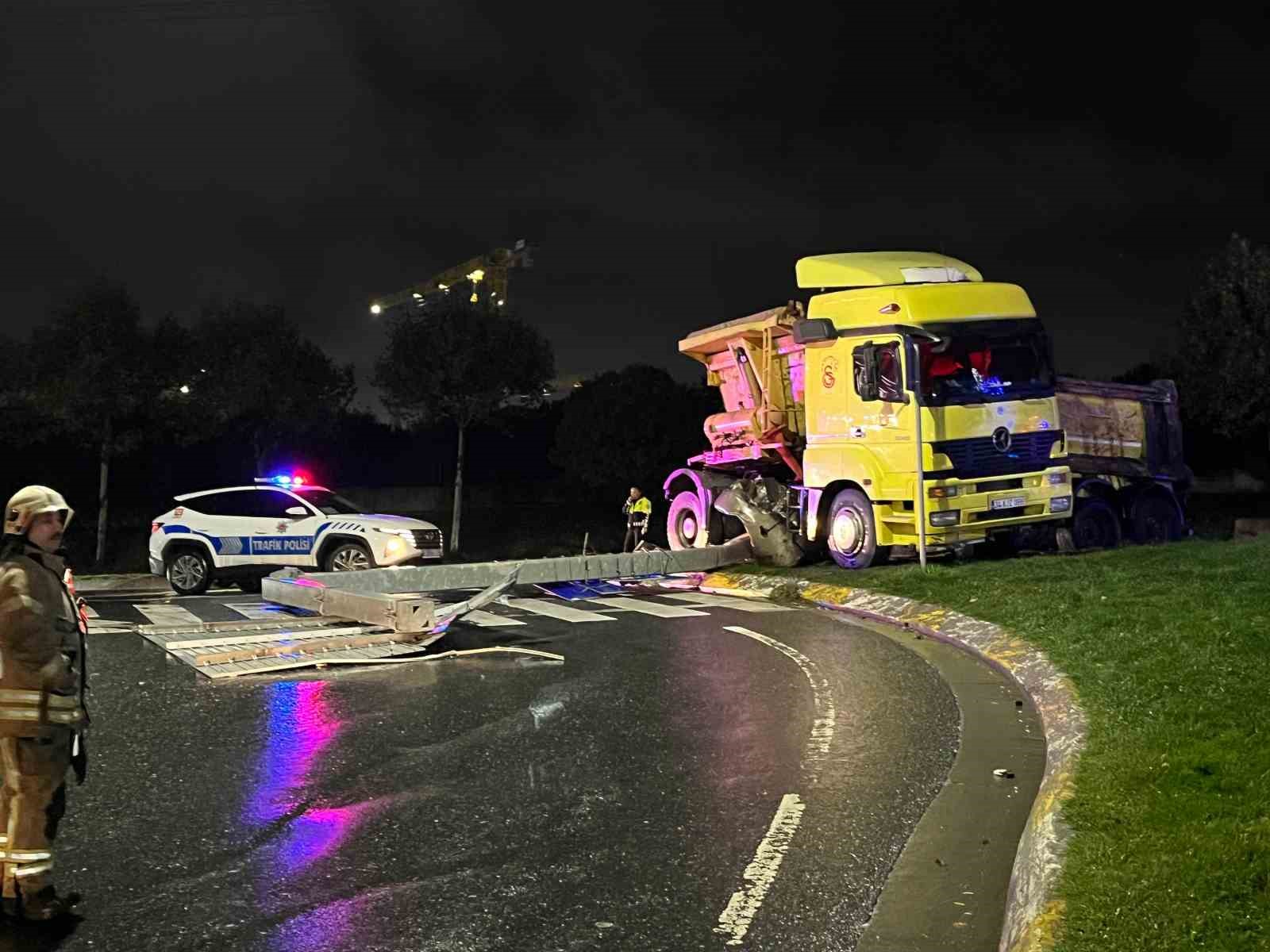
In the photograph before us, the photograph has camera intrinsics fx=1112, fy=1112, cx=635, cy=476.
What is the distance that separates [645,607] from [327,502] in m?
5.90

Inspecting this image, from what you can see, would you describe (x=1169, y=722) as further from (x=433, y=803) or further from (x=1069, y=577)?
(x=1069, y=577)

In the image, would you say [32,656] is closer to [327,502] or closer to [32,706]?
[32,706]

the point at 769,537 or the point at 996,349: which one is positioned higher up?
the point at 996,349

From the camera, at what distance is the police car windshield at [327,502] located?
655 inches

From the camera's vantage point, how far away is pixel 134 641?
36.9 ft

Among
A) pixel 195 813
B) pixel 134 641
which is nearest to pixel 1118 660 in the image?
pixel 195 813

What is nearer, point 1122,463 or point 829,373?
point 829,373

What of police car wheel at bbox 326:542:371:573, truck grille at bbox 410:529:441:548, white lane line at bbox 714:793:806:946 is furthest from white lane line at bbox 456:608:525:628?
white lane line at bbox 714:793:806:946

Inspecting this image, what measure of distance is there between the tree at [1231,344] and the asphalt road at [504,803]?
2205 centimetres

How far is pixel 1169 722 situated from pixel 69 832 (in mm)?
5480

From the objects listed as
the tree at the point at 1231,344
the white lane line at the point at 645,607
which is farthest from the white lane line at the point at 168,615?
the tree at the point at 1231,344

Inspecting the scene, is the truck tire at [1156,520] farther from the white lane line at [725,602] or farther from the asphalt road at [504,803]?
the asphalt road at [504,803]

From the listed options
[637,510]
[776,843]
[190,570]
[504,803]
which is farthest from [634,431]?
[776,843]

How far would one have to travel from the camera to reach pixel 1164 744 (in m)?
5.39
